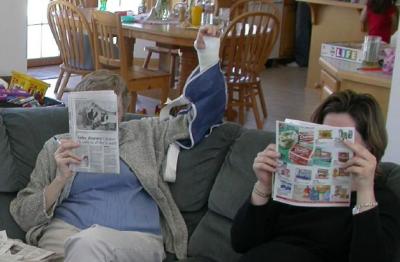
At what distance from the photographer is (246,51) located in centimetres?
492

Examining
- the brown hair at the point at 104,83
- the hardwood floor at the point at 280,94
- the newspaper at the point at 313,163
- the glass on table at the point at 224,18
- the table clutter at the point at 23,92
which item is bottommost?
the hardwood floor at the point at 280,94

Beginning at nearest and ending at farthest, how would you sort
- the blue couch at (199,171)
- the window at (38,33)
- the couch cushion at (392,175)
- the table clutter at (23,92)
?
the couch cushion at (392,175) → the blue couch at (199,171) → the table clutter at (23,92) → the window at (38,33)

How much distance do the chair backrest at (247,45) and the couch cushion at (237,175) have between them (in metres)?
2.45

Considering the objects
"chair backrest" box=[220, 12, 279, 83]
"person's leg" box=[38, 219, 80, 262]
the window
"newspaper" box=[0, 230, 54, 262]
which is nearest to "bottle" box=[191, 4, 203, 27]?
"chair backrest" box=[220, 12, 279, 83]

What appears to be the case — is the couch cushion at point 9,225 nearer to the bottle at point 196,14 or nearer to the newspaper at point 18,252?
the newspaper at point 18,252

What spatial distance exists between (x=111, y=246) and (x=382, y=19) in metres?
3.49

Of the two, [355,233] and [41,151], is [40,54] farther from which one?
[355,233]

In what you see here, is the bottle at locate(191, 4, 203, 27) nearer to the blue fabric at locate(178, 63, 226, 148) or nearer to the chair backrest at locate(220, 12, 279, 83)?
the chair backrest at locate(220, 12, 279, 83)

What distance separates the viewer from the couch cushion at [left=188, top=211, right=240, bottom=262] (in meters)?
2.27

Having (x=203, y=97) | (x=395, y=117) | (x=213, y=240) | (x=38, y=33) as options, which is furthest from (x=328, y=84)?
(x=38, y=33)

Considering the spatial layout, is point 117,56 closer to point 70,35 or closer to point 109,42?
point 109,42

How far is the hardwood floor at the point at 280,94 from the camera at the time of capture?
5.75m

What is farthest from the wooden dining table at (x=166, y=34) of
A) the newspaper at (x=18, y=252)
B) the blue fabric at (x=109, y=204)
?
the newspaper at (x=18, y=252)

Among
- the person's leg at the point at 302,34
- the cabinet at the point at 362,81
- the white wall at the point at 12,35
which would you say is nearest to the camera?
the cabinet at the point at 362,81
